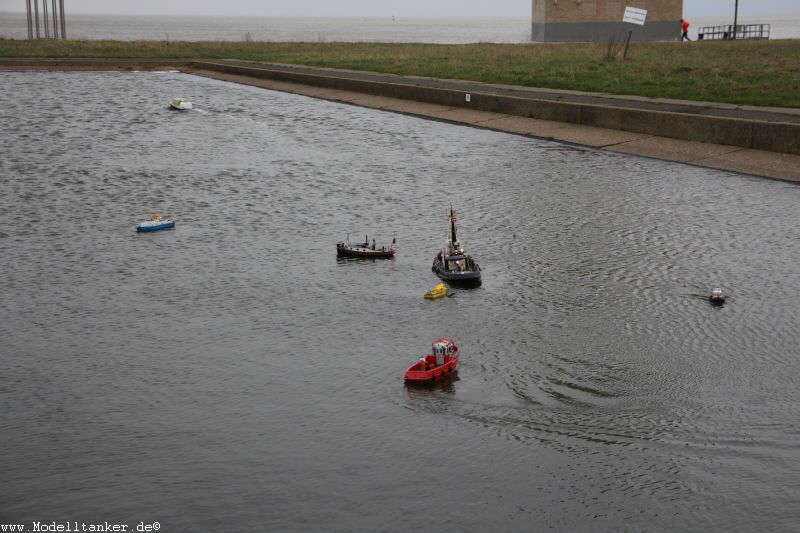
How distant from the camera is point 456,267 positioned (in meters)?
11.5

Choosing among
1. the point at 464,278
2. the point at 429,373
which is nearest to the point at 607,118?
the point at 464,278

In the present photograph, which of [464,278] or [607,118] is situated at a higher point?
[607,118]

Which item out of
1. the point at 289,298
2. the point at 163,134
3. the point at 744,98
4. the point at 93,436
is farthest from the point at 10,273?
the point at 744,98

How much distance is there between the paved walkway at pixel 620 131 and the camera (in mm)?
18484

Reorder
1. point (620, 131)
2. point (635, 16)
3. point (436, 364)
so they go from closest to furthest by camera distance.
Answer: point (436, 364)
point (620, 131)
point (635, 16)

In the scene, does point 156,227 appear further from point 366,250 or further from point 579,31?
point 579,31

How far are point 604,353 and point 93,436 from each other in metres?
4.53

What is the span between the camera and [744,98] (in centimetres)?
2380

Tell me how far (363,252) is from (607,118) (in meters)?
11.9

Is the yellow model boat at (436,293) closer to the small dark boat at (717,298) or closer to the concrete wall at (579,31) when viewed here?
the small dark boat at (717,298)

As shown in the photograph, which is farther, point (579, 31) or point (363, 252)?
point (579, 31)

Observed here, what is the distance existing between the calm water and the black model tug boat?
0.15 meters

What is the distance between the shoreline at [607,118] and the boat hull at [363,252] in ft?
26.2

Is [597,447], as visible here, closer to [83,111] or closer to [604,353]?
[604,353]
